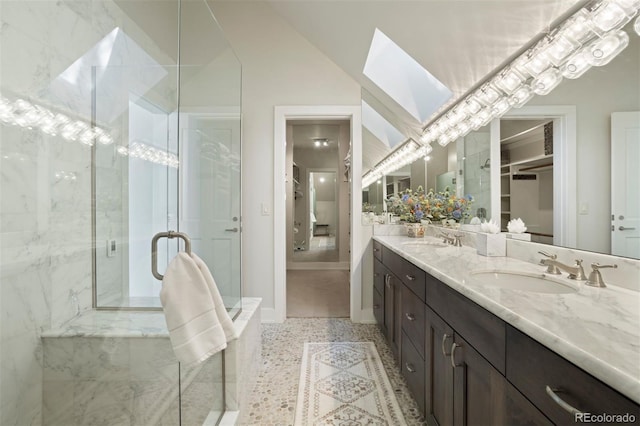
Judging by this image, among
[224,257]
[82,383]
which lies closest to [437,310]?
[224,257]

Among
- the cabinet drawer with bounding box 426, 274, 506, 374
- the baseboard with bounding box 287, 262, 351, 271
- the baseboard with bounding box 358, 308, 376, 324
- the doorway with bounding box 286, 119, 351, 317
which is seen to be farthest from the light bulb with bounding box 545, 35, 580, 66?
the baseboard with bounding box 287, 262, 351, 271

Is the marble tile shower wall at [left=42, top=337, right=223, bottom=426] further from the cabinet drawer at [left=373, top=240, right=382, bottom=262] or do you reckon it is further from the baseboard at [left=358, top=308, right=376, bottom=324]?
the baseboard at [left=358, top=308, right=376, bottom=324]

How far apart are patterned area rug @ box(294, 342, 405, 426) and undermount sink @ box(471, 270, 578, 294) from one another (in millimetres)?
900

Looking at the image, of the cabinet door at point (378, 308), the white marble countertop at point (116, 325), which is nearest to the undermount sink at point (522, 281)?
the cabinet door at point (378, 308)

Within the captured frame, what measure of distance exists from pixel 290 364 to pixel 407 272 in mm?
1114

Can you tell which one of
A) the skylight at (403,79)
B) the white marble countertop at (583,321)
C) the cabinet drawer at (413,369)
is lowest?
the cabinet drawer at (413,369)

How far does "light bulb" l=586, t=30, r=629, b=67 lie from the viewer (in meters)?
0.99

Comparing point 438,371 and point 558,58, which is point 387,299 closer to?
point 438,371

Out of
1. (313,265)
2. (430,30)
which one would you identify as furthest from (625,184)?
(313,265)

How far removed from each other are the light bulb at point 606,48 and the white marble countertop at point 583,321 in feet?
2.83

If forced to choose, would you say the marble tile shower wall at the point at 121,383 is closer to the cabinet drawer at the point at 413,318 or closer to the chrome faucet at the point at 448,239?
the cabinet drawer at the point at 413,318

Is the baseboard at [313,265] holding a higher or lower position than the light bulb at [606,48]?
lower

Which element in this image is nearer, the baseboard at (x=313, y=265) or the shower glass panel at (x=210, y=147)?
the shower glass panel at (x=210, y=147)

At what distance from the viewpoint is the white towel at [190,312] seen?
94cm
